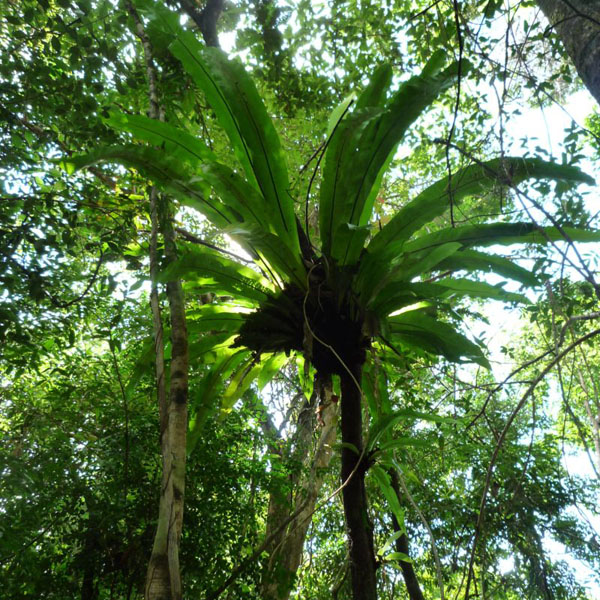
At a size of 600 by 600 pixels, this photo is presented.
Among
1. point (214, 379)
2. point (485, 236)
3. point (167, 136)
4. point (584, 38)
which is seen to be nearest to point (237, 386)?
point (214, 379)

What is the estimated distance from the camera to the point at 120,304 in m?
1.61

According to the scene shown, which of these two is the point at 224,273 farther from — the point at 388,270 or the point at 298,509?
the point at 298,509

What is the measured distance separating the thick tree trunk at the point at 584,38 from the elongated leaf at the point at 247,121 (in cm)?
80

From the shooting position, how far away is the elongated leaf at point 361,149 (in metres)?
1.21

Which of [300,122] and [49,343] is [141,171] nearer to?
[49,343]

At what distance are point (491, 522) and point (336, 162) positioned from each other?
2.45m

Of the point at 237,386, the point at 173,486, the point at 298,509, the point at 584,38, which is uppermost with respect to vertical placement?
the point at 584,38

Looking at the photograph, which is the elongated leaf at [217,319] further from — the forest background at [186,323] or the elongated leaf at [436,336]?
the elongated leaf at [436,336]

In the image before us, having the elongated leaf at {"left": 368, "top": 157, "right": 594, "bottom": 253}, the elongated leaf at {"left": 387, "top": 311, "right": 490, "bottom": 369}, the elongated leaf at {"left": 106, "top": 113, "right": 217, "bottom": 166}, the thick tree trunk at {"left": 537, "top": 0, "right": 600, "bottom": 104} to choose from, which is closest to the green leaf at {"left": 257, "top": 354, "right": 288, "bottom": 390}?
the elongated leaf at {"left": 387, "top": 311, "right": 490, "bottom": 369}

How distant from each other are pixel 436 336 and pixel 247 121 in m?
0.93

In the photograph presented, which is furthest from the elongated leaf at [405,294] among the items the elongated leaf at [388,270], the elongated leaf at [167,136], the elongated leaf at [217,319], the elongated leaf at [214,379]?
the elongated leaf at [167,136]

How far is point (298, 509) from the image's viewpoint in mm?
1605

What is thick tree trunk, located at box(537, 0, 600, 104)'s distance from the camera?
104 cm

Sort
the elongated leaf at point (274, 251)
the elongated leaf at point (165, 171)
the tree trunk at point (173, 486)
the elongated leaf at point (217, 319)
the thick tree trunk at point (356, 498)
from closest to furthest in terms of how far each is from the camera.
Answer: the tree trunk at point (173, 486)
the thick tree trunk at point (356, 498)
the elongated leaf at point (274, 251)
the elongated leaf at point (165, 171)
the elongated leaf at point (217, 319)
